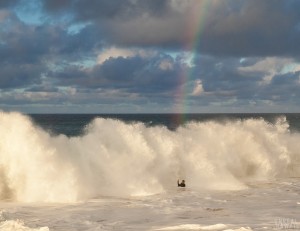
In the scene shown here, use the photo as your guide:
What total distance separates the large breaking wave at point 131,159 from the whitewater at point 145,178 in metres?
0.05

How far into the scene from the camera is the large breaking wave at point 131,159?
2114 cm

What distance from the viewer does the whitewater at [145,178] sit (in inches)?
607

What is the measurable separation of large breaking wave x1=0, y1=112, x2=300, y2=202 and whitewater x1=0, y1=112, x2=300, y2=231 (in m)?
0.05

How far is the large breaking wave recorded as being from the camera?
69.3 ft

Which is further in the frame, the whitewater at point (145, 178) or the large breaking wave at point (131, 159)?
the large breaking wave at point (131, 159)

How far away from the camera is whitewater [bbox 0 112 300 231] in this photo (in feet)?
50.5

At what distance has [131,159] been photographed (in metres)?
26.0

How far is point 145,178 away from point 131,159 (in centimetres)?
221

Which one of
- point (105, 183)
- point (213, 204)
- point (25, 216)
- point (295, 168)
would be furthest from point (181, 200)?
point (295, 168)

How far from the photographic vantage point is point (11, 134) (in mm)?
23266

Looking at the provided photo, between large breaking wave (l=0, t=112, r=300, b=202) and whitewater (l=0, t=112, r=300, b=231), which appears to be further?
large breaking wave (l=0, t=112, r=300, b=202)

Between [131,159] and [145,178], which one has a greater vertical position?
[131,159]

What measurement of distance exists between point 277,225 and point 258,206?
364cm

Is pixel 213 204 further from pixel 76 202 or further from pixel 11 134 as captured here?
pixel 11 134
